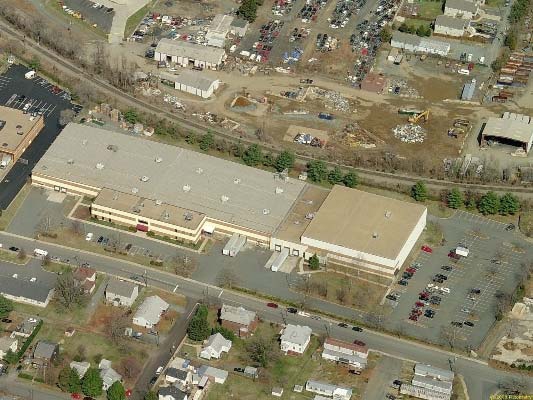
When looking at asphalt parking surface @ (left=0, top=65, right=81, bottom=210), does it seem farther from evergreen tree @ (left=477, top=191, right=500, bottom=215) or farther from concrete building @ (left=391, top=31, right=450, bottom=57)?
evergreen tree @ (left=477, top=191, right=500, bottom=215)

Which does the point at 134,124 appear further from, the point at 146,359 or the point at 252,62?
the point at 146,359

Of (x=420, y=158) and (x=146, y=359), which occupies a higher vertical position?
(x=146, y=359)

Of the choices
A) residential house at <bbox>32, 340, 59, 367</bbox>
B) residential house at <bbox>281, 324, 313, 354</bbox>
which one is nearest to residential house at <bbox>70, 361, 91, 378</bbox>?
residential house at <bbox>32, 340, 59, 367</bbox>

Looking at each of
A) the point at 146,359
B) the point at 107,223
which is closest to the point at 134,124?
the point at 107,223

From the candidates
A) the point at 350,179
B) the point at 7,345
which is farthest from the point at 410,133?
the point at 7,345

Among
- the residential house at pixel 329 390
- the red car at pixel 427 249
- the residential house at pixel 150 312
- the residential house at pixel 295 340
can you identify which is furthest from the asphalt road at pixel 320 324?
the red car at pixel 427 249

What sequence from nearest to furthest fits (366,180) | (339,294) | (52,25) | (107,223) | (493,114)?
(339,294) < (107,223) < (366,180) < (493,114) < (52,25)
